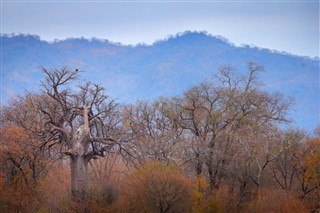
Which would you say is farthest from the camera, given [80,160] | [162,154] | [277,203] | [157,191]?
[162,154]

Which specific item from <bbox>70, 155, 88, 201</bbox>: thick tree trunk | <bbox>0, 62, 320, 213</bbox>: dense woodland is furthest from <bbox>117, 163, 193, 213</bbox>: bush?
<bbox>70, 155, 88, 201</bbox>: thick tree trunk

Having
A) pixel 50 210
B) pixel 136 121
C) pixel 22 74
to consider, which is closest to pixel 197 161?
pixel 136 121

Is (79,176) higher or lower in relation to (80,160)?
lower

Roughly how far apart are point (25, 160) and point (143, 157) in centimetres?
937

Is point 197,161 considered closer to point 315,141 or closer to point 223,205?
point 223,205

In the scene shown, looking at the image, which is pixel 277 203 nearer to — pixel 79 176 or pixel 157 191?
pixel 157 191

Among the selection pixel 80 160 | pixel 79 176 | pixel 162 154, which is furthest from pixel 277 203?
pixel 80 160

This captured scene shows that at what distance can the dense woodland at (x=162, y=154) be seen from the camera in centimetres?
2819

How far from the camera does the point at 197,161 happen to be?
36781mm

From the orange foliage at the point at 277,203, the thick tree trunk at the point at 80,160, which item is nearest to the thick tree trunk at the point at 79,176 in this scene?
the thick tree trunk at the point at 80,160

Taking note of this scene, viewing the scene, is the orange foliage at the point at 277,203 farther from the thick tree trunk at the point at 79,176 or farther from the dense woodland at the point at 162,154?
the thick tree trunk at the point at 79,176

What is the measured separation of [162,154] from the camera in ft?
118

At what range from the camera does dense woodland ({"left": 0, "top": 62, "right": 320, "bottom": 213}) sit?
28.2 m

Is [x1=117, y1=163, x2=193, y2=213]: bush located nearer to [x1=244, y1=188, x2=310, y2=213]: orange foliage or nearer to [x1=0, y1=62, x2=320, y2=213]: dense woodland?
[x1=0, y1=62, x2=320, y2=213]: dense woodland
